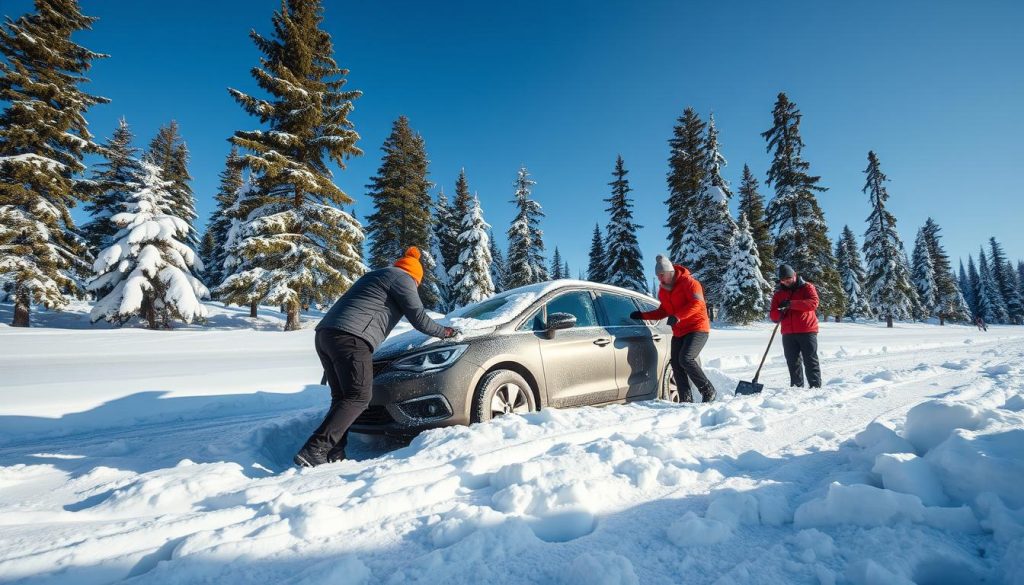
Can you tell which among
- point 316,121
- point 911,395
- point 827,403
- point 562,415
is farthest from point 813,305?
point 316,121

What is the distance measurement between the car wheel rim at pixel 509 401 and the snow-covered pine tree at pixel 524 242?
25.2 m

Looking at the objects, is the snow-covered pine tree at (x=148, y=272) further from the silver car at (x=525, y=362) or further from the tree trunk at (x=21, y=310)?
the silver car at (x=525, y=362)

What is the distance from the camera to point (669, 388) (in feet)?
16.7

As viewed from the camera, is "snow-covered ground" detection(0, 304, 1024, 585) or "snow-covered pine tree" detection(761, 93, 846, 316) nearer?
"snow-covered ground" detection(0, 304, 1024, 585)

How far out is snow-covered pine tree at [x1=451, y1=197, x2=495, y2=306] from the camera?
83.9 feet

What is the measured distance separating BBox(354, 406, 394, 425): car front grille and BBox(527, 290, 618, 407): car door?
1.49 m

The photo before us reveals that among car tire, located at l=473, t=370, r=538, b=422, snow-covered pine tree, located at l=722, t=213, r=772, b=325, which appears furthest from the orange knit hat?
snow-covered pine tree, located at l=722, t=213, r=772, b=325

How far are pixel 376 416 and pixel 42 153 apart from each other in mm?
22086

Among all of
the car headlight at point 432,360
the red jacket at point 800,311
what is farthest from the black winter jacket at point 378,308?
the red jacket at point 800,311

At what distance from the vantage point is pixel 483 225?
2605 cm

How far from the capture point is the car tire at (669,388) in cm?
498

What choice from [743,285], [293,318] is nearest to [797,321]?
[293,318]

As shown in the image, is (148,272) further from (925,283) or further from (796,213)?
(925,283)

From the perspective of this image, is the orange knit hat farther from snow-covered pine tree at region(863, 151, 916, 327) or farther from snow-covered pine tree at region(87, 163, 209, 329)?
snow-covered pine tree at region(863, 151, 916, 327)
